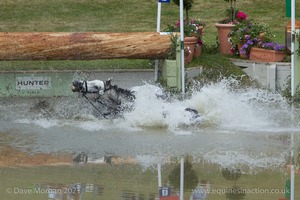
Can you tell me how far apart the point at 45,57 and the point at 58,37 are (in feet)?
1.06

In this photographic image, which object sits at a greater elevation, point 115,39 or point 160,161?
point 115,39

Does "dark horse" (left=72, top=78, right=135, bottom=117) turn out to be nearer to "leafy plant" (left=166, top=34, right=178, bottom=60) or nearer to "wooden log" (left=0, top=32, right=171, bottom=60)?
"wooden log" (left=0, top=32, right=171, bottom=60)

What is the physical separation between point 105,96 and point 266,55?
10.6 feet

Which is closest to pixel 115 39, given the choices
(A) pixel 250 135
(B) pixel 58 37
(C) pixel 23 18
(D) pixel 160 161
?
(B) pixel 58 37

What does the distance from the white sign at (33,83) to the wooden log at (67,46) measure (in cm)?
64

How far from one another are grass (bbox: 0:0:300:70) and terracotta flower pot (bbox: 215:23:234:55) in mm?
1784

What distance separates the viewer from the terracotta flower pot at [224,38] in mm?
14430

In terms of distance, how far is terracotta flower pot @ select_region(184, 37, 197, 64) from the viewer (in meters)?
13.6

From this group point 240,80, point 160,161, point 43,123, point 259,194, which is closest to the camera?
point 259,194

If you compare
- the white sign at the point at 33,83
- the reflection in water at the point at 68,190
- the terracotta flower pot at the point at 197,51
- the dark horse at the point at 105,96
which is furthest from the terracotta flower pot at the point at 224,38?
the reflection in water at the point at 68,190

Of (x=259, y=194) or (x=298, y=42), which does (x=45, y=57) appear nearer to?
(x=298, y=42)

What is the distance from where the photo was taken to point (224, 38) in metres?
14.6

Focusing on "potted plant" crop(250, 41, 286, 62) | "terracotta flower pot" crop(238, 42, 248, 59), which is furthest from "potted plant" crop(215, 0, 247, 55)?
"potted plant" crop(250, 41, 286, 62)

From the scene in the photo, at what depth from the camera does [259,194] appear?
24.5ft
